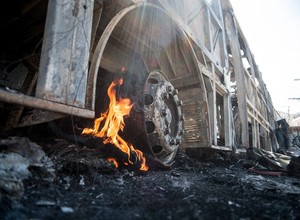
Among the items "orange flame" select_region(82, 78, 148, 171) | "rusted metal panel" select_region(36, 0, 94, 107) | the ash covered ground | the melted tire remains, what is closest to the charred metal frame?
"rusted metal panel" select_region(36, 0, 94, 107)

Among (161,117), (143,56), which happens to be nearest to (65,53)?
(161,117)

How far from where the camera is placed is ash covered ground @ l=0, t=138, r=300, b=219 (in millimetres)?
1236

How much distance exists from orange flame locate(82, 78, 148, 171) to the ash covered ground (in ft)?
0.88

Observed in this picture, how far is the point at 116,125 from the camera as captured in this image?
2.63 m

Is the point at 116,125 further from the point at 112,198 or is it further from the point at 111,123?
the point at 112,198

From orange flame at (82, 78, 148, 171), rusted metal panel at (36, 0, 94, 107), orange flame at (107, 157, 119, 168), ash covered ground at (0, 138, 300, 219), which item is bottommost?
ash covered ground at (0, 138, 300, 219)

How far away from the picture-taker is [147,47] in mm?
3990

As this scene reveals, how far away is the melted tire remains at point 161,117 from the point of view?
2799 millimetres

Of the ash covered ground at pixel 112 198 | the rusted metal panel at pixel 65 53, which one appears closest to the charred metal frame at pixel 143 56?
the rusted metal panel at pixel 65 53

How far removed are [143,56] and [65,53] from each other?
2.48m

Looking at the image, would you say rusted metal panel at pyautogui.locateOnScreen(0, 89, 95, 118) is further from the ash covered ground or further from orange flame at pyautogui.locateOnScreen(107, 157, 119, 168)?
orange flame at pyautogui.locateOnScreen(107, 157, 119, 168)

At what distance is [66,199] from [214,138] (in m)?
3.92

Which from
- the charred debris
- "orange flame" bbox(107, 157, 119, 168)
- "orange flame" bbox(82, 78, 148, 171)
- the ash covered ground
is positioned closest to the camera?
the ash covered ground

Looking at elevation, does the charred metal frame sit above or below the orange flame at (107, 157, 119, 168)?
above
